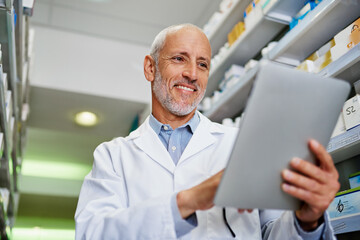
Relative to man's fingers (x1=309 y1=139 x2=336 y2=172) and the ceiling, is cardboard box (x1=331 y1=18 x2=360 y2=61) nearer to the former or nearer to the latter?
man's fingers (x1=309 y1=139 x2=336 y2=172)

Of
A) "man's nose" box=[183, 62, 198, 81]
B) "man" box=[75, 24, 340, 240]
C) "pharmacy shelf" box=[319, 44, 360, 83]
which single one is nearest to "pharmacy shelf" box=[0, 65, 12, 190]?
"man" box=[75, 24, 340, 240]

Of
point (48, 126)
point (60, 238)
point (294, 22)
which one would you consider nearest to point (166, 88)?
point (294, 22)

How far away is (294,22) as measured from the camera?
7.38 feet

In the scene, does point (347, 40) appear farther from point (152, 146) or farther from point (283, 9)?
point (152, 146)

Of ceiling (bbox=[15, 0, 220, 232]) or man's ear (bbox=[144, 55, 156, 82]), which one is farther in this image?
ceiling (bbox=[15, 0, 220, 232])

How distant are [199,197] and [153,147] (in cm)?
53

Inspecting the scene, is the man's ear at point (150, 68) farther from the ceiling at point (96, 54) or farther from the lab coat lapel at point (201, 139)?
the ceiling at point (96, 54)

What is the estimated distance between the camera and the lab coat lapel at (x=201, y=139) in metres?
1.36

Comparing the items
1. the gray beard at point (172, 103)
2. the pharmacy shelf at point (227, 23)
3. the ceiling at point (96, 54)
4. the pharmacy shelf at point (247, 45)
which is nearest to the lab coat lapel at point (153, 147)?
the gray beard at point (172, 103)

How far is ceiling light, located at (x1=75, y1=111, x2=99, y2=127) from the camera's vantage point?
4591 mm

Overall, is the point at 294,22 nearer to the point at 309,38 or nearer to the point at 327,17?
the point at 309,38

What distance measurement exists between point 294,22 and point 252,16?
36cm

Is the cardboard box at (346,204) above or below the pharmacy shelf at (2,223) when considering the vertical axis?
above

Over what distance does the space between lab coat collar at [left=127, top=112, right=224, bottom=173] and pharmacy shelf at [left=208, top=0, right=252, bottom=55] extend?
148cm
